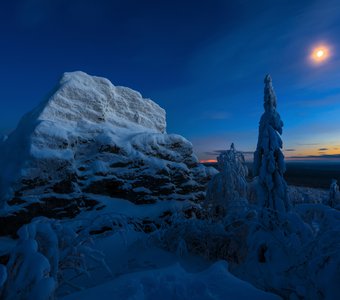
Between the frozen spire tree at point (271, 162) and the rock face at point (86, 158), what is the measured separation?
2408 cm

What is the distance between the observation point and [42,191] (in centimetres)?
2894

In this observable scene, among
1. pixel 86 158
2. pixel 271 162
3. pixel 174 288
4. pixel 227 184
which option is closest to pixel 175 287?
pixel 174 288

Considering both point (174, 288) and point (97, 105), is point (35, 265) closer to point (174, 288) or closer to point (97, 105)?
point (174, 288)

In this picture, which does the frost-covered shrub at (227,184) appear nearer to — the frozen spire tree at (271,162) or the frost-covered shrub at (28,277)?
the frozen spire tree at (271,162)

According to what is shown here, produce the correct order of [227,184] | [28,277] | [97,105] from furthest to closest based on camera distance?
1. [97,105]
2. [227,184]
3. [28,277]

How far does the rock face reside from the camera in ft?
96.9

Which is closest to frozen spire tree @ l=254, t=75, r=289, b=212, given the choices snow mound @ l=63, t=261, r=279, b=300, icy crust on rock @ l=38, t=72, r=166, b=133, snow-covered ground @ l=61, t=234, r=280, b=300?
snow-covered ground @ l=61, t=234, r=280, b=300

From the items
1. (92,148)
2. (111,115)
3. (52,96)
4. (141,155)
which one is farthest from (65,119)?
(141,155)

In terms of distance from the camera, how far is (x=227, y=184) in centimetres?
2086

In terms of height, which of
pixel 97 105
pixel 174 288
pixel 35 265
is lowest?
pixel 174 288

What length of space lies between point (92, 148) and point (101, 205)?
10.1 metres

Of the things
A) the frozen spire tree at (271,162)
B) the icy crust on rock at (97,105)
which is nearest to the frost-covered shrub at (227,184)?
the frozen spire tree at (271,162)

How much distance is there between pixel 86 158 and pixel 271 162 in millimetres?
29747

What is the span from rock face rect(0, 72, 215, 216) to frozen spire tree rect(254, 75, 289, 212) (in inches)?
948
